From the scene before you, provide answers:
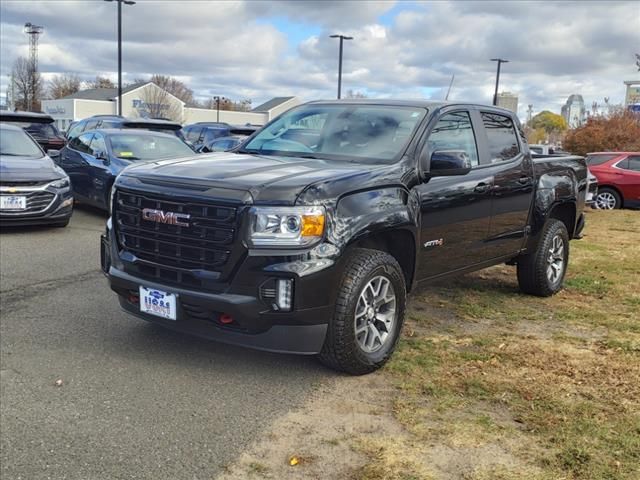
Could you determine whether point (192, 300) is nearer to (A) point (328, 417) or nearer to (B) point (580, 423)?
(A) point (328, 417)

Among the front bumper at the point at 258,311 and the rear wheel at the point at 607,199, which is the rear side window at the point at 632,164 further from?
the front bumper at the point at 258,311

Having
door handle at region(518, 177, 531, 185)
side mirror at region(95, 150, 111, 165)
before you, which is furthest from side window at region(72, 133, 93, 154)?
door handle at region(518, 177, 531, 185)

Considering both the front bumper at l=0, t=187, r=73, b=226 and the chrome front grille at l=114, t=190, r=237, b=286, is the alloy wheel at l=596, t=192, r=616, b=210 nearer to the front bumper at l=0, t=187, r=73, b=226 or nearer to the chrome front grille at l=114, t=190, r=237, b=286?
the front bumper at l=0, t=187, r=73, b=226

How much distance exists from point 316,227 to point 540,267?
11.1 ft

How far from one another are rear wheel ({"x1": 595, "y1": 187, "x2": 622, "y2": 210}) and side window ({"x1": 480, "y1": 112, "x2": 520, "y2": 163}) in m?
11.8

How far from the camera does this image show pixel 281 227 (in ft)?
12.3

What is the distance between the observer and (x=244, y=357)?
14.9ft

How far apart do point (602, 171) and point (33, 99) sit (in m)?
66.8

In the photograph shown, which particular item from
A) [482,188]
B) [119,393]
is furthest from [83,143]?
[119,393]

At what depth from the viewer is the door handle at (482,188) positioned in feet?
17.2

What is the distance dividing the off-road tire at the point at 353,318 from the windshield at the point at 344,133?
2.69 feet

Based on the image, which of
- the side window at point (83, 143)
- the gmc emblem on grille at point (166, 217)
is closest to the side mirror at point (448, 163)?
the gmc emblem on grille at point (166, 217)

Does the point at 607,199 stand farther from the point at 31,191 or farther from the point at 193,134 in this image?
the point at 31,191

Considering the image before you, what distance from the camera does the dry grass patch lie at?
3.29 m
